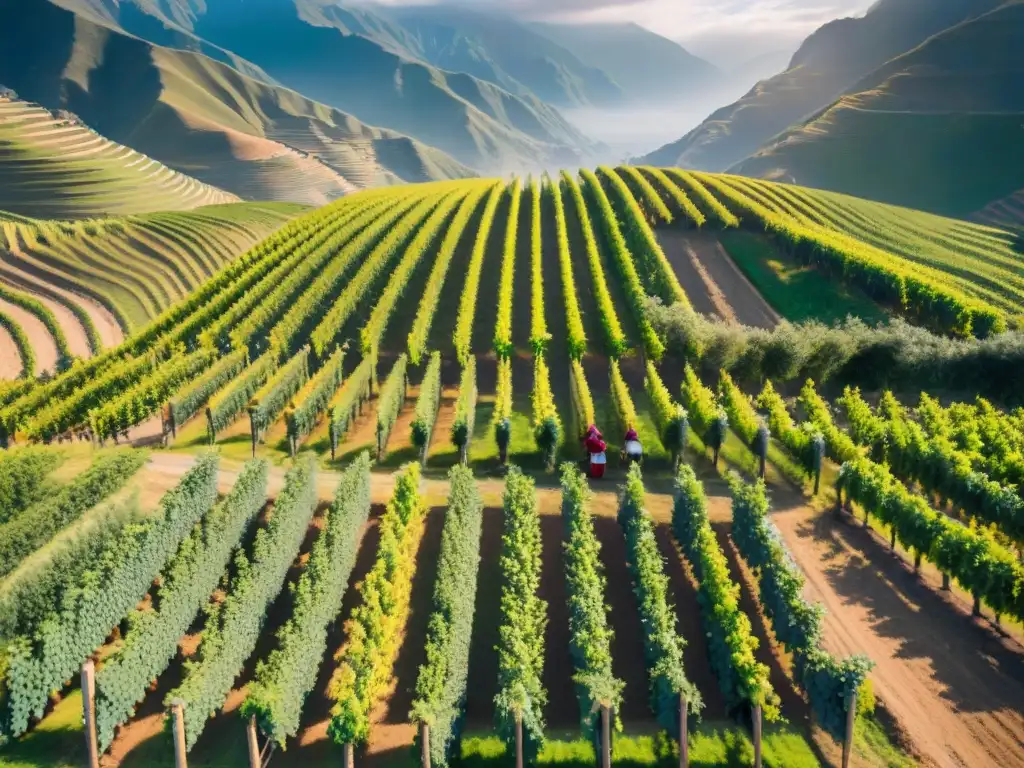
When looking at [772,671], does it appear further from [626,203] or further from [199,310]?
[626,203]

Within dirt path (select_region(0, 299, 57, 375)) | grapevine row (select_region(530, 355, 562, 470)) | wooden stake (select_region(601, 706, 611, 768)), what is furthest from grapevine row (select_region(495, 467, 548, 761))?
dirt path (select_region(0, 299, 57, 375))

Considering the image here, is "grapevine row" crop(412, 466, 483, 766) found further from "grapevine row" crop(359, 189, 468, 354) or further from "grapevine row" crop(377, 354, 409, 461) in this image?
"grapevine row" crop(359, 189, 468, 354)

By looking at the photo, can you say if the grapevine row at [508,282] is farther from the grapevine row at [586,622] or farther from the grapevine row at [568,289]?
the grapevine row at [586,622]

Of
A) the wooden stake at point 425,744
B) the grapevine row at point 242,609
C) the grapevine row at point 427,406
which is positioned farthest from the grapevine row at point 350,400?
the wooden stake at point 425,744

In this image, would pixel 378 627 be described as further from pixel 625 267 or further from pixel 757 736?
pixel 625 267

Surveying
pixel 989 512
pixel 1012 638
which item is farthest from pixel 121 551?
pixel 989 512

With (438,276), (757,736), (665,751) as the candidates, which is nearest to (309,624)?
(665,751)
